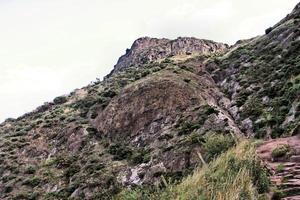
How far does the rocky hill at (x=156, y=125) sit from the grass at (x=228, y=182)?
1950 cm

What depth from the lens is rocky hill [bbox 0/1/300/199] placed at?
45688 mm

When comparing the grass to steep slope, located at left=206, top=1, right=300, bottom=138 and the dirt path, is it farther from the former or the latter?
steep slope, located at left=206, top=1, right=300, bottom=138

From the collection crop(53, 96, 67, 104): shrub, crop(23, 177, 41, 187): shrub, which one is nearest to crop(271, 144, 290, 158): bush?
crop(23, 177, 41, 187): shrub

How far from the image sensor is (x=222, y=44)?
131 meters

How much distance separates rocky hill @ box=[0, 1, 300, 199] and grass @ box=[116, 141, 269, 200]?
19.5 metres

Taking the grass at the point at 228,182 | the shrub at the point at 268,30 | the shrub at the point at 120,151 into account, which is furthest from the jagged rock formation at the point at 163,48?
the grass at the point at 228,182

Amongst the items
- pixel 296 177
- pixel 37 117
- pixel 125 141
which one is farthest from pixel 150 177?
pixel 37 117

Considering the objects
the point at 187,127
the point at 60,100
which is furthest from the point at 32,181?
the point at 60,100

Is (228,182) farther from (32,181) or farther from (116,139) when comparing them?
(116,139)

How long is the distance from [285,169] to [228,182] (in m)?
5.73

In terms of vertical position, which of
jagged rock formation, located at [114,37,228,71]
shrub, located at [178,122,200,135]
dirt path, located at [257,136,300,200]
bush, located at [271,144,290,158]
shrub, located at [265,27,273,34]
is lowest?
dirt path, located at [257,136,300,200]

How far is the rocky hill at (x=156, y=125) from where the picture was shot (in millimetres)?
45688

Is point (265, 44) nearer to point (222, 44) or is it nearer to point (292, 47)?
point (292, 47)

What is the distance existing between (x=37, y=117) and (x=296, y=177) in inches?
3029
